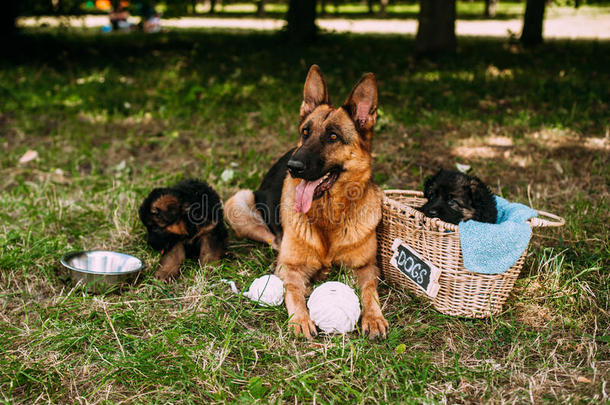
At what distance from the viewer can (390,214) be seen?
3.49m

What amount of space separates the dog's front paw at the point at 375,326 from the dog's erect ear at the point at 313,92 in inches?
62.6

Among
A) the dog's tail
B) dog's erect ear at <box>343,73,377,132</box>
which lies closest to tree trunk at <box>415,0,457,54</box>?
the dog's tail

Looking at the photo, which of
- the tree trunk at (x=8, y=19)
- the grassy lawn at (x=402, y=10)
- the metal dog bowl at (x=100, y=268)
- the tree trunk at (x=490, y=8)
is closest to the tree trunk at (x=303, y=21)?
the tree trunk at (x=8, y=19)

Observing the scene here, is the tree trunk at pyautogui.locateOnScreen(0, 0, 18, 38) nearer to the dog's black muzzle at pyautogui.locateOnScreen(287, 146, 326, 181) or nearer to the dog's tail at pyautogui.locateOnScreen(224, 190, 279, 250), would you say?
the dog's tail at pyautogui.locateOnScreen(224, 190, 279, 250)

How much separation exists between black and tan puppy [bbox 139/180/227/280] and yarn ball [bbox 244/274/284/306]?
67cm

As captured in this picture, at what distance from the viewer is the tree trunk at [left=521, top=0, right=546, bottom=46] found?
1185 cm

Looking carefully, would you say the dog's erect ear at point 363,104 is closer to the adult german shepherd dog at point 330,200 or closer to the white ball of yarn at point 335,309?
the adult german shepherd dog at point 330,200

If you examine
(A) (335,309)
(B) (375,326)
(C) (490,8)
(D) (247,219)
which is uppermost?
(C) (490,8)

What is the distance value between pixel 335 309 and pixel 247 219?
167 cm

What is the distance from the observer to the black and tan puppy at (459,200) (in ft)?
11.0

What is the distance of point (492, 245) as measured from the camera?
290cm

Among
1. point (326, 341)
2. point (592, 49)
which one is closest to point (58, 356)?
point (326, 341)

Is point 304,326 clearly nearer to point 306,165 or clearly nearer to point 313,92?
point 306,165

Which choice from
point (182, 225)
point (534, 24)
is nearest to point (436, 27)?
point (534, 24)
